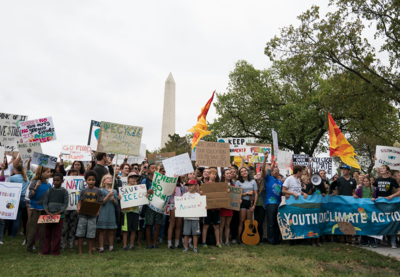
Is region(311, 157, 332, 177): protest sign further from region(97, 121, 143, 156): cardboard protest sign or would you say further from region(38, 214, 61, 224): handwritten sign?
region(38, 214, 61, 224): handwritten sign

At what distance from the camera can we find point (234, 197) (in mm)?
8781

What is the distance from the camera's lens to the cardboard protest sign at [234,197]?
8.73m

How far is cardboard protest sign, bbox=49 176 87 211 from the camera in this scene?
805 cm

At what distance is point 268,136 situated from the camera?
97.3 feet

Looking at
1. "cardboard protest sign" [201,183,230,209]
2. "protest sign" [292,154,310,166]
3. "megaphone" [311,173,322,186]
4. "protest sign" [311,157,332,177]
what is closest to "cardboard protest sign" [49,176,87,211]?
"cardboard protest sign" [201,183,230,209]

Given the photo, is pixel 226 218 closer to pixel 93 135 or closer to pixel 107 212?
pixel 107 212

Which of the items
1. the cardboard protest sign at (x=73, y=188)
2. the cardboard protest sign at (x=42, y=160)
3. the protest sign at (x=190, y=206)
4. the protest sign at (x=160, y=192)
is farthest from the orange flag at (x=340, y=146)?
the cardboard protest sign at (x=42, y=160)

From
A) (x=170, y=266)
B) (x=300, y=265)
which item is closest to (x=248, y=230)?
(x=300, y=265)

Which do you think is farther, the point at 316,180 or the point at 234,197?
the point at 316,180

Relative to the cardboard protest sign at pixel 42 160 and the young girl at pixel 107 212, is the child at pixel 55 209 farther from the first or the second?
the cardboard protest sign at pixel 42 160

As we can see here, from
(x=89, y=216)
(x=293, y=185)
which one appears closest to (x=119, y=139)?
(x=89, y=216)

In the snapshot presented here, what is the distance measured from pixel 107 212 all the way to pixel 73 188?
1.12 metres

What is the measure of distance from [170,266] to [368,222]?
5.84m

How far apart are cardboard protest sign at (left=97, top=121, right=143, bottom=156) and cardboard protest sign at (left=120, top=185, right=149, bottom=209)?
1116 millimetres
